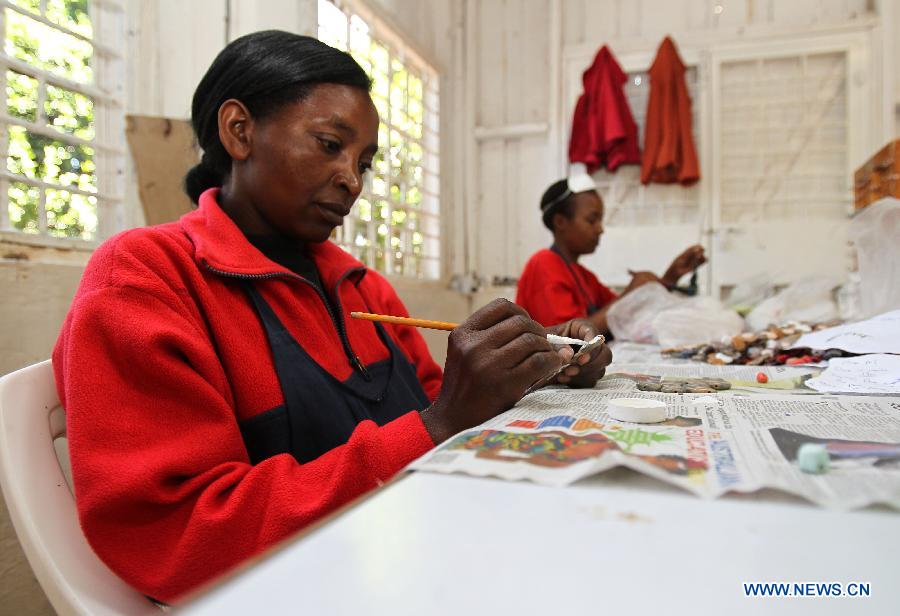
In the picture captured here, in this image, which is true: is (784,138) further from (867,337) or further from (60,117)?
(60,117)

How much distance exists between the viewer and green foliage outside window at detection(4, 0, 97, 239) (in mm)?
1521

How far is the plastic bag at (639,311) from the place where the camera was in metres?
2.17

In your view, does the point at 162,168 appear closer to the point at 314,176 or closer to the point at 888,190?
the point at 314,176

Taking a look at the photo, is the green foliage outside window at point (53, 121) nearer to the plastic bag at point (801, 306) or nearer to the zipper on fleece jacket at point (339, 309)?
the zipper on fleece jacket at point (339, 309)

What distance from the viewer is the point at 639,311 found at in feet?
7.39

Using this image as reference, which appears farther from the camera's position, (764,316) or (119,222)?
Result: (764,316)

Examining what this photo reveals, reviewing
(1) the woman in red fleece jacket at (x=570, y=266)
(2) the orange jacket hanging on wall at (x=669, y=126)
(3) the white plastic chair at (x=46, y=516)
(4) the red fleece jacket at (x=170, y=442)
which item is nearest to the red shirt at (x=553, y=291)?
(1) the woman in red fleece jacket at (x=570, y=266)

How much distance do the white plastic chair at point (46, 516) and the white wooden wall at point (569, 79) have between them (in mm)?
3857

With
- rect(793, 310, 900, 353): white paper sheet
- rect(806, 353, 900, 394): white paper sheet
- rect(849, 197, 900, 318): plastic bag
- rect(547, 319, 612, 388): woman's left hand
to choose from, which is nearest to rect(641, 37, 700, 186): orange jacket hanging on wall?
rect(849, 197, 900, 318): plastic bag

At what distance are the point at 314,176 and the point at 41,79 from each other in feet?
3.50

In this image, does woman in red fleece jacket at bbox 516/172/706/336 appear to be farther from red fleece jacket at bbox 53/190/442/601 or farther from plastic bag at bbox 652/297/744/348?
red fleece jacket at bbox 53/190/442/601

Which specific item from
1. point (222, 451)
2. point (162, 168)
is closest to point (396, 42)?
point (162, 168)

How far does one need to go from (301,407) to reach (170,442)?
0.75 ft

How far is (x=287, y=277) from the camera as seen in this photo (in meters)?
0.97
